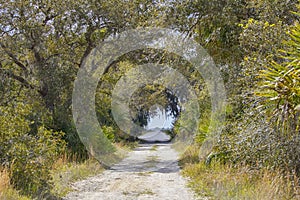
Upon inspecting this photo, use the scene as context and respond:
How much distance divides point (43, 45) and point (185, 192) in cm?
811

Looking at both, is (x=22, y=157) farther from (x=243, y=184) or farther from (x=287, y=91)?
(x=287, y=91)

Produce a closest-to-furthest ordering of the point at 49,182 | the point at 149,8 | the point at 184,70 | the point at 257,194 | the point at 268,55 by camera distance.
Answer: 1. the point at 257,194
2. the point at 49,182
3. the point at 268,55
4. the point at 184,70
5. the point at 149,8

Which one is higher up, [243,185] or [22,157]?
[22,157]

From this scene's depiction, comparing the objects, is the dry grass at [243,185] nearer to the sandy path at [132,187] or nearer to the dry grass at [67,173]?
the sandy path at [132,187]

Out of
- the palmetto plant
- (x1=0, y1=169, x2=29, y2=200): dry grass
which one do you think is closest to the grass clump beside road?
the palmetto plant

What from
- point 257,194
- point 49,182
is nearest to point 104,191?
point 49,182

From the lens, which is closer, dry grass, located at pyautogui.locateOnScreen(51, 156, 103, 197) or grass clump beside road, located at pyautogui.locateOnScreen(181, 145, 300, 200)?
grass clump beside road, located at pyautogui.locateOnScreen(181, 145, 300, 200)

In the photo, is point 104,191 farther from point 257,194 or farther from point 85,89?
point 85,89

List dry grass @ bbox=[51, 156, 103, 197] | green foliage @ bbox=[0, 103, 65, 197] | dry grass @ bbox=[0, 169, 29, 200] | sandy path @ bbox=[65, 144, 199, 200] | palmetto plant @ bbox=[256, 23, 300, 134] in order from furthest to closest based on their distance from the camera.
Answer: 1. dry grass @ bbox=[51, 156, 103, 197]
2. sandy path @ bbox=[65, 144, 199, 200]
3. green foliage @ bbox=[0, 103, 65, 197]
4. dry grass @ bbox=[0, 169, 29, 200]
5. palmetto plant @ bbox=[256, 23, 300, 134]

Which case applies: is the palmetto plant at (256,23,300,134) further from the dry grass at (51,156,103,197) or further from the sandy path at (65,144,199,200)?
the dry grass at (51,156,103,197)

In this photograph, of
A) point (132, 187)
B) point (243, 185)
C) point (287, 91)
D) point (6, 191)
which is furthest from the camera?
point (132, 187)

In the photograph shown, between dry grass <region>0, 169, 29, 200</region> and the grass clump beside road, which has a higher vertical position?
dry grass <region>0, 169, 29, 200</region>

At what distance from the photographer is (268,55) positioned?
25.8ft

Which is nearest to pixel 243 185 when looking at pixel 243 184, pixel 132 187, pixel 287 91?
pixel 243 184
